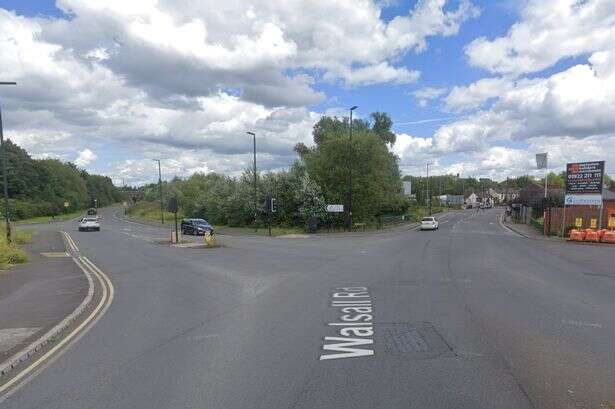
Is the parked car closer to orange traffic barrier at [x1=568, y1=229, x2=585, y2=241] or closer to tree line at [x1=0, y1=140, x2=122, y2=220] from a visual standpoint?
orange traffic barrier at [x1=568, y1=229, x2=585, y2=241]

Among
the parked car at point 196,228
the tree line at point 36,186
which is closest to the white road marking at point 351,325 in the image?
the parked car at point 196,228

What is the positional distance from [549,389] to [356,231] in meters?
44.1

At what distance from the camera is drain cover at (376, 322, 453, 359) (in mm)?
7098

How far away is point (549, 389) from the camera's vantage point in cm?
565

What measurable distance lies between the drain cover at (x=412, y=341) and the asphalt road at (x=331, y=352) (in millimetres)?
27

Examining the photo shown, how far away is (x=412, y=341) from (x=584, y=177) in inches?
1331

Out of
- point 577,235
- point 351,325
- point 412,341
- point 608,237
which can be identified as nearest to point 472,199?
point 577,235

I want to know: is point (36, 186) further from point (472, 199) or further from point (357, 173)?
point (472, 199)

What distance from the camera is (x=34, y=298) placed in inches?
504

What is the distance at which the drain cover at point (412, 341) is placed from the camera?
710 centimetres

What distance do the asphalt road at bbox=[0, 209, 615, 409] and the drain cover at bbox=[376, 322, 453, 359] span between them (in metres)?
0.03

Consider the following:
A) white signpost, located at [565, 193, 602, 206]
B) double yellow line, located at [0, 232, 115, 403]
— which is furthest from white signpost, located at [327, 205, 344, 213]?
double yellow line, located at [0, 232, 115, 403]

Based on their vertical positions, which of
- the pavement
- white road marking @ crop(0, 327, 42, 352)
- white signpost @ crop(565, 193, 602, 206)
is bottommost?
the pavement

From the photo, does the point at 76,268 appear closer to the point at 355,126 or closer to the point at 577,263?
the point at 577,263
